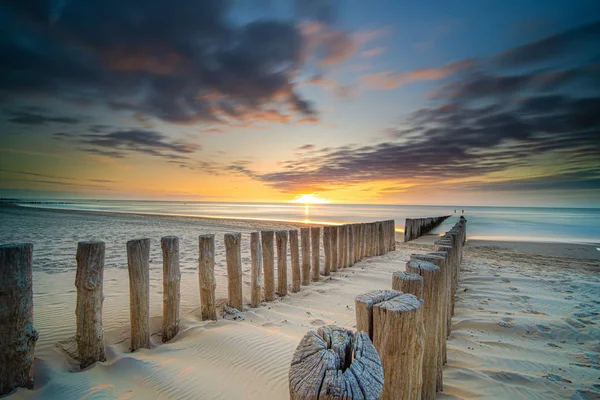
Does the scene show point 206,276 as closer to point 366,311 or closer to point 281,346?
point 281,346

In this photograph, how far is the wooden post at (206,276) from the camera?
4094 mm

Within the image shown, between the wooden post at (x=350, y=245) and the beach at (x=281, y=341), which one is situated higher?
the wooden post at (x=350, y=245)

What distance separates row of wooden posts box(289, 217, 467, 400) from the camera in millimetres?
1096

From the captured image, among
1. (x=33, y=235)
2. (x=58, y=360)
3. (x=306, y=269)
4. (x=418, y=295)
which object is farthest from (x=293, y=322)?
(x=33, y=235)

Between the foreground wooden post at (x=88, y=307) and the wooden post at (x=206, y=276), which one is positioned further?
the wooden post at (x=206, y=276)

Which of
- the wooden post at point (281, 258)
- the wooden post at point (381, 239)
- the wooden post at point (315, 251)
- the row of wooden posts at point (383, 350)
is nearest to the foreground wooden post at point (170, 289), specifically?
the wooden post at point (281, 258)

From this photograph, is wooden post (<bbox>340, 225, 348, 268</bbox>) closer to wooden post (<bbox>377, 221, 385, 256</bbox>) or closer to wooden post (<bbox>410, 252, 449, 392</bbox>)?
wooden post (<bbox>377, 221, 385, 256</bbox>)

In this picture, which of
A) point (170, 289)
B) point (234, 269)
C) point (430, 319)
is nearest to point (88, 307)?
point (170, 289)

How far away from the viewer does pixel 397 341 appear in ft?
5.80

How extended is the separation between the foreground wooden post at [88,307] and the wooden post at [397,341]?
2.95 m

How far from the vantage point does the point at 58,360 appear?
305cm

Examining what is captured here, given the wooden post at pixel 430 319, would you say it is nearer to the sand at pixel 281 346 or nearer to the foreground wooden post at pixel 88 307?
the sand at pixel 281 346

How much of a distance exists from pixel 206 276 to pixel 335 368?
11.0 feet

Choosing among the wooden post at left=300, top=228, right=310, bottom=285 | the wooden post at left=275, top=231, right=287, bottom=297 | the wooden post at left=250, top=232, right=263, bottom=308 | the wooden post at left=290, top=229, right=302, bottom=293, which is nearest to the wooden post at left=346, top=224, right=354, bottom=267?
the wooden post at left=300, top=228, right=310, bottom=285
